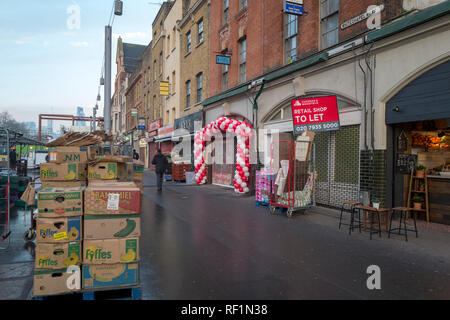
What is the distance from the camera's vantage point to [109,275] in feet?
12.9

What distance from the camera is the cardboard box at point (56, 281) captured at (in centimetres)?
377

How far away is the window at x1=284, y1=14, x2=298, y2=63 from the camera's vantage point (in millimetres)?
Answer: 12633

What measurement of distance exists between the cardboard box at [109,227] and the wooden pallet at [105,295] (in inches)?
23.8

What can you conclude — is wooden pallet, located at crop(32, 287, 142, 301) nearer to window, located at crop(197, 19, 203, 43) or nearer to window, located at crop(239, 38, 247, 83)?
window, located at crop(239, 38, 247, 83)

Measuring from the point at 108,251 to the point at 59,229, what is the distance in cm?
62

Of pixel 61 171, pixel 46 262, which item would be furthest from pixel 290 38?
pixel 46 262

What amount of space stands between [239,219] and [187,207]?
255 cm

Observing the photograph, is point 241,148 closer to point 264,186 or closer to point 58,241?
point 264,186

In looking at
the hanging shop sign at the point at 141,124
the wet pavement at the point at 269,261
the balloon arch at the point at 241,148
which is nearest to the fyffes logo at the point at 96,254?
the wet pavement at the point at 269,261
